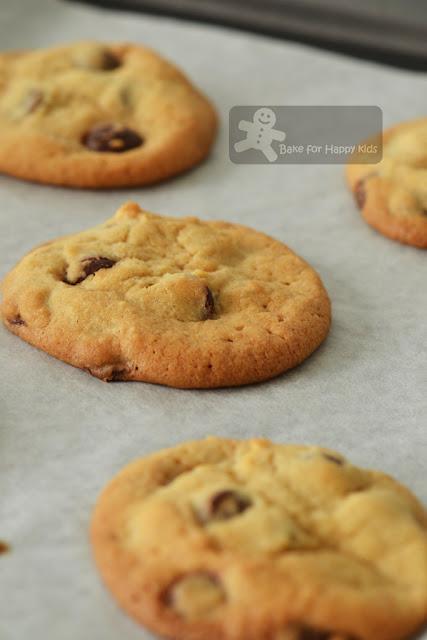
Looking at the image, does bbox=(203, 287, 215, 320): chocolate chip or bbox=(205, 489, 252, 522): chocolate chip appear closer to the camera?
bbox=(205, 489, 252, 522): chocolate chip

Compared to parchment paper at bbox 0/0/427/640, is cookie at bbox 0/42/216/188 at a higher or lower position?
higher

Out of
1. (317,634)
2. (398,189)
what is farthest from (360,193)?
(317,634)

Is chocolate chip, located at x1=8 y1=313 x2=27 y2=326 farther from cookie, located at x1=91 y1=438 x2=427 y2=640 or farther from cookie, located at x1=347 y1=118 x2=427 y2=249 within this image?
cookie, located at x1=347 y1=118 x2=427 y2=249

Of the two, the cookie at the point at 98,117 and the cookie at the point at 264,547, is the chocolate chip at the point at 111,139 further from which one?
the cookie at the point at 264,547

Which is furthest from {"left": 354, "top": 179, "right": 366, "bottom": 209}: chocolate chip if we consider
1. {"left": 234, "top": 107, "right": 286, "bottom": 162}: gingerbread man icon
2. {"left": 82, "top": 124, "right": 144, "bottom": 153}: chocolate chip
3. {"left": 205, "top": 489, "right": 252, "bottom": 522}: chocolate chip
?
{"left": 205, "top": 489, "right": 252, "bottom": 522}: chocolate chip

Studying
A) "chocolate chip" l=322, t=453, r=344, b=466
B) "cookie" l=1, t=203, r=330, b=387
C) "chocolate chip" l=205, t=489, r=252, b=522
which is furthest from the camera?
"cookie" l=1, t=203, r=330, b=387

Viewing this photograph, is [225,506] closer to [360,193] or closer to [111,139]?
[360,193]
